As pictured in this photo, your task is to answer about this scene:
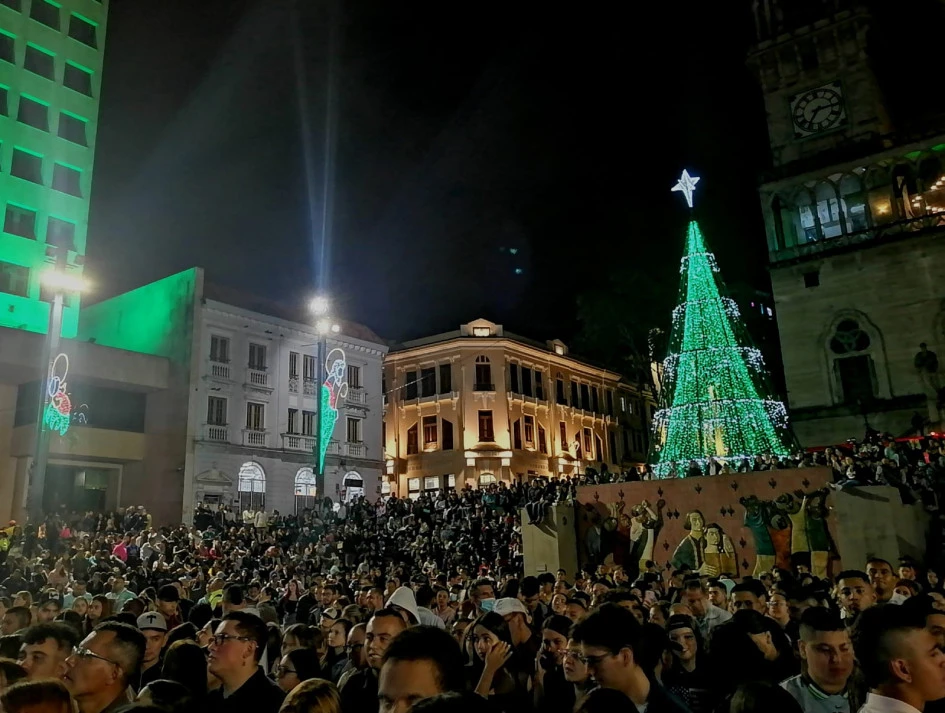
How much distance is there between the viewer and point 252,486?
35969mm

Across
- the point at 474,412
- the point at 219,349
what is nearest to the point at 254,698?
the point at 219,349

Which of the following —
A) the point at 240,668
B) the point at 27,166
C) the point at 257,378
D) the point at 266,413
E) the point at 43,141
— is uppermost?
the point at 43,141

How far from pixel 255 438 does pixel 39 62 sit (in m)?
22.7

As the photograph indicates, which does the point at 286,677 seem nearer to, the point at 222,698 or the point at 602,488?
the point at 222,698

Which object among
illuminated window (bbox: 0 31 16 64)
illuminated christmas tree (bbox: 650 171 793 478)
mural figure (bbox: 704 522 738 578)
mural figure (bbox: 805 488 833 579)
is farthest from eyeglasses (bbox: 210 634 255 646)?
illuminated window (bbox: 0 31 16 64)

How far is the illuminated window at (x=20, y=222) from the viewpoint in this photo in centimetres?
3509

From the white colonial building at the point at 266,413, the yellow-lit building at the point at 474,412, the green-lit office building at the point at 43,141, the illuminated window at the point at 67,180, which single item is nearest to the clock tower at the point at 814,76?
the yellow-lit building at the point at 474,412

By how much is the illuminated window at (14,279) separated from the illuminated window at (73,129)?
26.2 feet

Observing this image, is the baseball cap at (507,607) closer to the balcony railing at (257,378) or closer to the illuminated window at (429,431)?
the balcony railing at (257,378)

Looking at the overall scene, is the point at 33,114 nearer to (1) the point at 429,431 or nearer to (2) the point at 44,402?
(2) the point at 44,402

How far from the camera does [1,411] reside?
31844 millimetres

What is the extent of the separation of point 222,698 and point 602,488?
1794 centimetres

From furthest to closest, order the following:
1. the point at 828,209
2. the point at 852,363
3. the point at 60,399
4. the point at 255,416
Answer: the point at 255,416, the point at 828,209, the point at 852,363, the point at 60,399

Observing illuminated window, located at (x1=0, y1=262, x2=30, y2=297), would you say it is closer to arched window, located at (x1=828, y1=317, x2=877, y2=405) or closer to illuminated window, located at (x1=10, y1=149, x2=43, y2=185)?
illuminated window, located at (x1=10, y1=149, x2=43, y2=185)
